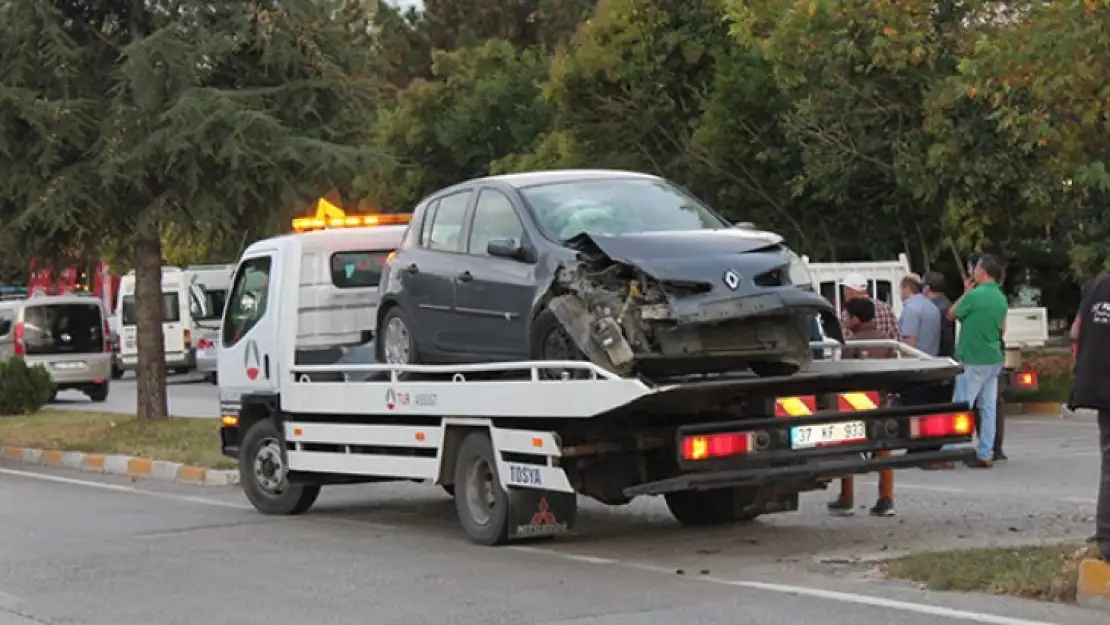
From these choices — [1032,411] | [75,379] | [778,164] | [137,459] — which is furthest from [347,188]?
[75,379]

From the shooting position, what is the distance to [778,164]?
30812 millimetres

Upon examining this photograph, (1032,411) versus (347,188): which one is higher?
(347,188)

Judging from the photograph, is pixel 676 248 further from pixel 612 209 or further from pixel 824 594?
pixel 824 594

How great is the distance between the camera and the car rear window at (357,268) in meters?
13.8

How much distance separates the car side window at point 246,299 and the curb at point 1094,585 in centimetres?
753

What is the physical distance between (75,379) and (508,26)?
938 inches

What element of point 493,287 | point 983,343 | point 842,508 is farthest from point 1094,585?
point 983,343

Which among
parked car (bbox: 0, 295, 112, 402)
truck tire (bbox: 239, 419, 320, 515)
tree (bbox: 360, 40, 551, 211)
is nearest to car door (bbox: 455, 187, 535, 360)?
A: truck tire (bbox: 239, 419, 320, 515)

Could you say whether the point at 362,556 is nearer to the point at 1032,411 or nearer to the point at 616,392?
the point at 616,392

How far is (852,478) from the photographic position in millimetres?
12461

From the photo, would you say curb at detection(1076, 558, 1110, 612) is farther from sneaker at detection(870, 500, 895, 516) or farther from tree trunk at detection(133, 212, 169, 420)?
tree trunk at detection(133, 212, 169, 420)

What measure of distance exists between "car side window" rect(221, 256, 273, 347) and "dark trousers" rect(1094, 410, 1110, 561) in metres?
7.34

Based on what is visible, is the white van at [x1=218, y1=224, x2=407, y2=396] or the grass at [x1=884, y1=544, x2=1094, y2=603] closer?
the grass at [x1=884, y1=544, x2=1094, y2=603]

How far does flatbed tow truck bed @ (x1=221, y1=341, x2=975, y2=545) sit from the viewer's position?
9844mm
